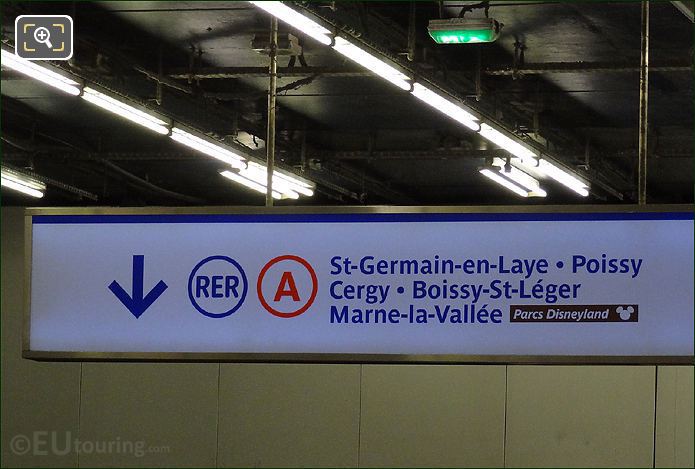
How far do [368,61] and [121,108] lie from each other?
2097 mm

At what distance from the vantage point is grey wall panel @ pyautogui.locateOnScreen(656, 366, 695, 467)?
7.30 meters

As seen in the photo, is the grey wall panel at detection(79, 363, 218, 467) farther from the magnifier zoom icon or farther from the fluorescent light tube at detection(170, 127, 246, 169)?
the magnifier zoom icon

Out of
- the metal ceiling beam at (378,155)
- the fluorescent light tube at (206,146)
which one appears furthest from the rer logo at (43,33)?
the metal ceiling beam at (378,155)

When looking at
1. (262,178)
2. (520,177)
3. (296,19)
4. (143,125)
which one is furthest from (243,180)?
(296,19)

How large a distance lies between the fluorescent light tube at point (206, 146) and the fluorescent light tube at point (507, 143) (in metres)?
2.18

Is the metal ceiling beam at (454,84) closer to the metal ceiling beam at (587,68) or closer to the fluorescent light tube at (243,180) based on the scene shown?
the metal ceiling beam at (587,68)

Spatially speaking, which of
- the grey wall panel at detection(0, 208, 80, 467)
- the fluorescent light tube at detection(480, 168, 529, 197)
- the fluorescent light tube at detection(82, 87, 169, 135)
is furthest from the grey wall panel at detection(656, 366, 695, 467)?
the grey wall panel at detection(0, 208, 80, 467)

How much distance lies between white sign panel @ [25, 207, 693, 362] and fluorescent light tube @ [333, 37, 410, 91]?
2784 millimetres

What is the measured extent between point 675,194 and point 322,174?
3.75 metres

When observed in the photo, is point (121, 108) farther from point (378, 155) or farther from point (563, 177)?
point (563, 177)

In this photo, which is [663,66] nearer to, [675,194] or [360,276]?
[675,194]

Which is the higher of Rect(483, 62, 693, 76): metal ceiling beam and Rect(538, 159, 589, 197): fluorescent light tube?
Rect(483, 62, 693, 76): metal ceiling beam

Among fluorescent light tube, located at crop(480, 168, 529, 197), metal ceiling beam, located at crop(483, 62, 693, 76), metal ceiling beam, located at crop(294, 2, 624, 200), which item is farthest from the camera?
fluorescent light tube, located at crop(480, 168, 529, 197)

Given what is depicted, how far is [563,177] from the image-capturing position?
33.4ft
